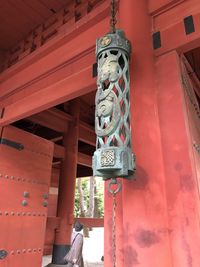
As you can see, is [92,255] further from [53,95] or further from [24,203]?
[53,95]

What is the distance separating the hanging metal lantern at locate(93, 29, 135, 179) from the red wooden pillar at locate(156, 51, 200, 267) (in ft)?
0.69

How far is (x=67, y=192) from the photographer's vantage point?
3459mm

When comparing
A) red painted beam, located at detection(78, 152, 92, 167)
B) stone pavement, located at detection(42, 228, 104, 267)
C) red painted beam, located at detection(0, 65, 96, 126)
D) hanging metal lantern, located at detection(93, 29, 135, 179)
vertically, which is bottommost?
stone pavement, located at detection(42, 228, 104, 267)

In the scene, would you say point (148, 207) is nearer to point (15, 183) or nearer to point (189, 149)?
point (189, 149)

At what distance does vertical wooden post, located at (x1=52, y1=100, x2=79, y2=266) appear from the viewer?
316cm

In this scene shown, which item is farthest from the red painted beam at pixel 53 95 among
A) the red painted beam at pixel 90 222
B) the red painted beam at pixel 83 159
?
the red painted beam at pixel 90 222

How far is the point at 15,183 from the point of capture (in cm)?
238

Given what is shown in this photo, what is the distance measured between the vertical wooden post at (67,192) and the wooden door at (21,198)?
0.77 meters

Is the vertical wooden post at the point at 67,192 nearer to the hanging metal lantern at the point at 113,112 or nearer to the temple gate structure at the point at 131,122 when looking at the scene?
the temple gate structure at the point at 131,122

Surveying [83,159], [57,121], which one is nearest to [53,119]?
[57,121]

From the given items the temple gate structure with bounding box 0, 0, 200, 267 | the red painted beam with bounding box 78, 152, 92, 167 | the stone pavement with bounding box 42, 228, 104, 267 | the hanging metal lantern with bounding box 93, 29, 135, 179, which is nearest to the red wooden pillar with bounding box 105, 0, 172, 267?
the temple gate structure with bounding box 0, 0, 200, 267

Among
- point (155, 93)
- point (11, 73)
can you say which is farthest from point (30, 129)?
point (155, 93)

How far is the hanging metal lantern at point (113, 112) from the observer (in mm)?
844

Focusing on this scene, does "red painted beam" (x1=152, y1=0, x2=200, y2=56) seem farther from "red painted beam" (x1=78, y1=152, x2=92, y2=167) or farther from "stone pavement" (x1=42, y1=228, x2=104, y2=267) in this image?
"stone pavement" (x1=42, y1=228, x2=104, y2=267)
